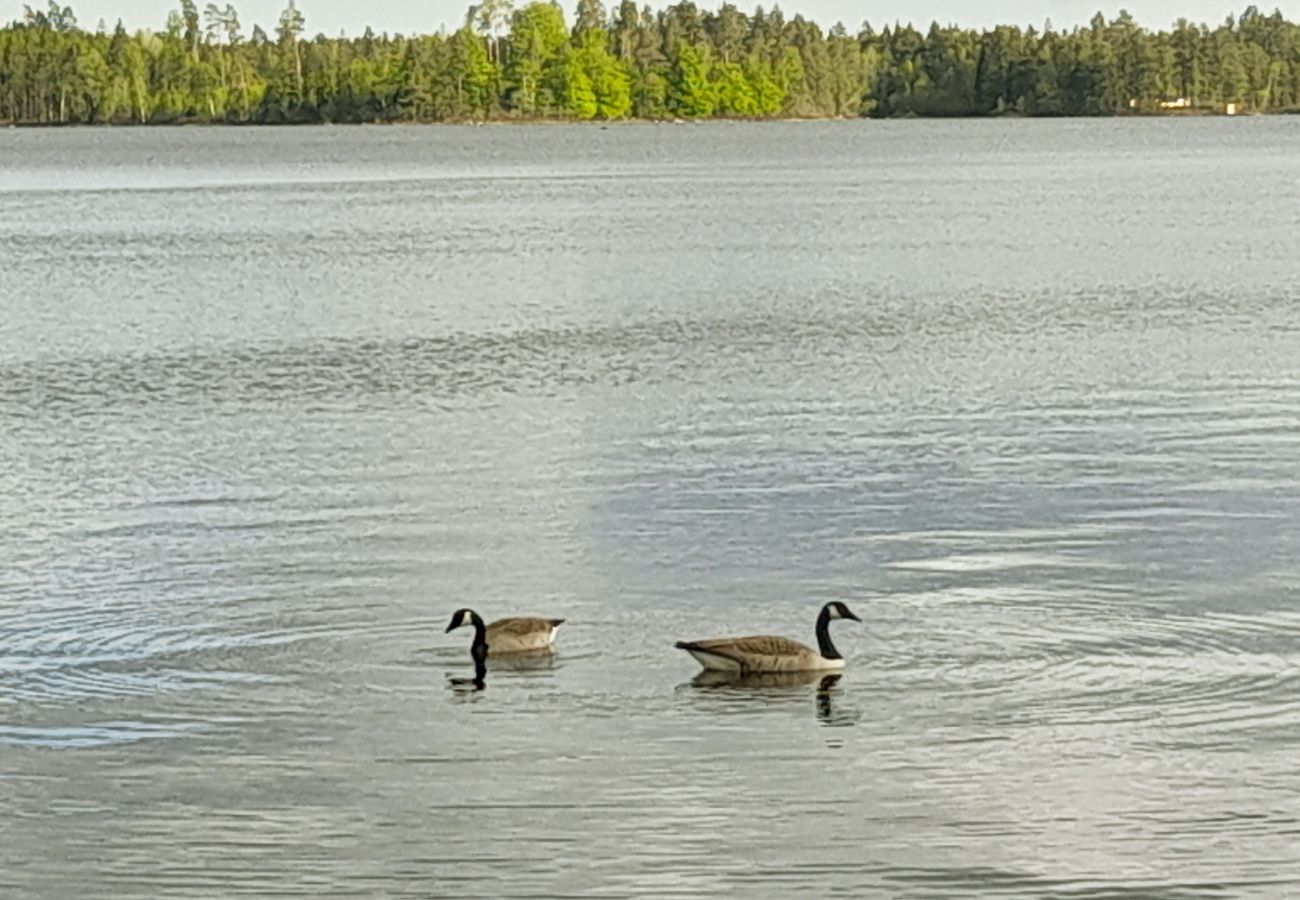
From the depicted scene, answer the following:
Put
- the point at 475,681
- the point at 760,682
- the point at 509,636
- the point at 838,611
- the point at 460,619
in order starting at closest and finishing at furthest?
Result: the point at 760,682
the point at 475,681
the point at 509,636
the point at 838,611
the point at 460,619

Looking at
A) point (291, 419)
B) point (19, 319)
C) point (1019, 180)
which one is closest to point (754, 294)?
point (19, 319)

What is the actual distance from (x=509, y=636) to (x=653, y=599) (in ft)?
8.77

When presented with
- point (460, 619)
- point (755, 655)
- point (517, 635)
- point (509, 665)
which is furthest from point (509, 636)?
point (755, 655)

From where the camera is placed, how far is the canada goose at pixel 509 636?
1950cm

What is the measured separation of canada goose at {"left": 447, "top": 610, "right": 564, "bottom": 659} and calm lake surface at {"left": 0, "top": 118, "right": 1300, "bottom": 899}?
0.27m

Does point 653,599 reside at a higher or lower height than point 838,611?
lower

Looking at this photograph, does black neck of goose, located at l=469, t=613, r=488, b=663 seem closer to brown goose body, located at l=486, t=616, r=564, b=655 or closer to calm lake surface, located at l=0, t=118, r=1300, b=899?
brown goose body, located at l=486, t=616, r=564, b=655

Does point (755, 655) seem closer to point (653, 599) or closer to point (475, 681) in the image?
point (475, 681)

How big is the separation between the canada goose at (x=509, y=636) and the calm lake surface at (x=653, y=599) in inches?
10.5

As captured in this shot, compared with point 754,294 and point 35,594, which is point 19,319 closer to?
point 754,294

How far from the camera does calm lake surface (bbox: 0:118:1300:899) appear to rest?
15266 mm

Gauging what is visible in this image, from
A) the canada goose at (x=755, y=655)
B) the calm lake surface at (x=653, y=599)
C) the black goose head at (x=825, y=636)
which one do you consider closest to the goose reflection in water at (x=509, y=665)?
the calm lake surface at (x=653, y=599)

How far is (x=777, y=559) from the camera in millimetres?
23750

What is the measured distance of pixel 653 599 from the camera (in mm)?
21953
